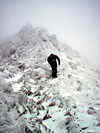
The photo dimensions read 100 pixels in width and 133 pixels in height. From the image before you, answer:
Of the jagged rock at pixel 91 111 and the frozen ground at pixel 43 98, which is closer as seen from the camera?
the frozen ground at pixel 43 98

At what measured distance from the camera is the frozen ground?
4.66 meters

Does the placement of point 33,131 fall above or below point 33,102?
below

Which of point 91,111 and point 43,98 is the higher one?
point 43,98

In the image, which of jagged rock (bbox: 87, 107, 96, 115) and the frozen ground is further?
jagged rock (bbox: 87, 107, 96, 115)

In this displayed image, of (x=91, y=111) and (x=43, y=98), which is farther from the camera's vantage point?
(x=43, y=98)

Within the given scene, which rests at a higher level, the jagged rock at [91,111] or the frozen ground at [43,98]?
the frozen ground at [43,98]

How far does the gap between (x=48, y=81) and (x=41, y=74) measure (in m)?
0.95

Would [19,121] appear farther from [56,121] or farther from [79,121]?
[79,121]

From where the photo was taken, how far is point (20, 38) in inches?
575

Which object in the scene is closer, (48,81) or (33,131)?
(33,131)

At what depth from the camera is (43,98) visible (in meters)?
6.55

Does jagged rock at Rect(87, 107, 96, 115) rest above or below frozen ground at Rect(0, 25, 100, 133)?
below

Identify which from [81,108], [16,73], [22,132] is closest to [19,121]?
[22,132]

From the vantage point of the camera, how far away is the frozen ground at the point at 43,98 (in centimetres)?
466
